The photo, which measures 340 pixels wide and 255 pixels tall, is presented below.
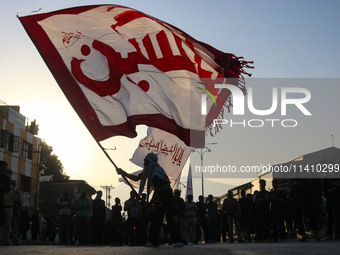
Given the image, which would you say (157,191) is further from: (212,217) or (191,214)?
(212,217)

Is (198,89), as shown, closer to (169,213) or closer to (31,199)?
(169,213)

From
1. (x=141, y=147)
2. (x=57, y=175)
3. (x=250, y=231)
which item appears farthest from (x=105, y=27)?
(x=57, y=175)

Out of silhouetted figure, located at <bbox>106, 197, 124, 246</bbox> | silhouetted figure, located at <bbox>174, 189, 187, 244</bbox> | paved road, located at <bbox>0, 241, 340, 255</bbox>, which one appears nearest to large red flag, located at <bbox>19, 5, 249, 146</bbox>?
paved road, located at <bbox>0, 241, 340, 255</bbox>

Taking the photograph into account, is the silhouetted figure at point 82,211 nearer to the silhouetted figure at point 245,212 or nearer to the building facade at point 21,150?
the silhouetted figure at point 245,212

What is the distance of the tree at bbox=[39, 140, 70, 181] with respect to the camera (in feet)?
249

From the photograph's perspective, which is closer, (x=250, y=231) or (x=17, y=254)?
(x=17, y=254)

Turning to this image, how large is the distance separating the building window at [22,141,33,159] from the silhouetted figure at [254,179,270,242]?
114ft

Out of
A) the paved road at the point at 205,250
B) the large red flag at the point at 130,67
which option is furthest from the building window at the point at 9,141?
the paved road at the point at 205,250

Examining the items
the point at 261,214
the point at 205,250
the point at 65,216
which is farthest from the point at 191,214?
the point at 205,250

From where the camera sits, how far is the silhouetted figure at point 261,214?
13.3 metres

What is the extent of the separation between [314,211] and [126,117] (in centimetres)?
464

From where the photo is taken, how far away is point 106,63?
10523 mm

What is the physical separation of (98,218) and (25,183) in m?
32.0

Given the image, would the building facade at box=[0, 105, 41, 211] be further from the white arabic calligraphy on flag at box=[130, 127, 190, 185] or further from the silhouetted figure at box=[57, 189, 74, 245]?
the white arabic calligraphy on flag at box=[130, 127, 190, 185]
